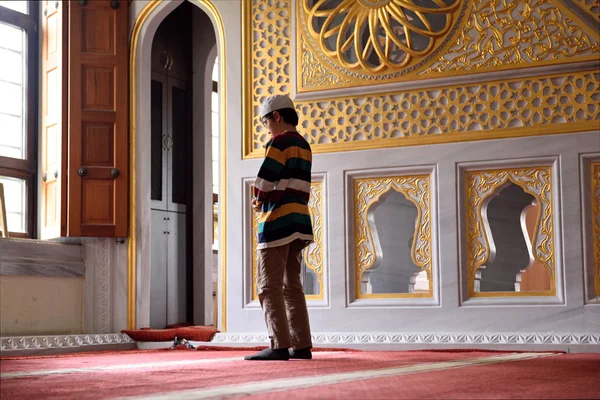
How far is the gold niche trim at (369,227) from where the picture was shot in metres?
6.16

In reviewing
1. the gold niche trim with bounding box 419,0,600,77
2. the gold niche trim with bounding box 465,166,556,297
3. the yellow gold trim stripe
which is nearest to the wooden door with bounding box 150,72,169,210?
the yellow gold trim stripe

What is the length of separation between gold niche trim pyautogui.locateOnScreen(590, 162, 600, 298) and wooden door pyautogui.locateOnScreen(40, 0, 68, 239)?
400 cm

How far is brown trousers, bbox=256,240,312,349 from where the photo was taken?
4.40 metres

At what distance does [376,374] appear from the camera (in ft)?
11.4

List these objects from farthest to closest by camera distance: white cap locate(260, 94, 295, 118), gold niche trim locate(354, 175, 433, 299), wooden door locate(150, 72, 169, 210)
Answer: wooden door locate(150, 72, 169, 210), gold niche trim locate(354, 175, 433, 299), white cap locate(260, 94, 295, 118)

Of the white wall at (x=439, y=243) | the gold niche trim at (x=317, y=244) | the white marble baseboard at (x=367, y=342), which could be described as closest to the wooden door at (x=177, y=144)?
the white wall at (x=439, y=243)

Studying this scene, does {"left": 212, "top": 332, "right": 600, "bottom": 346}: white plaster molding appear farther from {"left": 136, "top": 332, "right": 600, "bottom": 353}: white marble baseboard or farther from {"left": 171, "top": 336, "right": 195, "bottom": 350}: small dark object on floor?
{"left": 171, "top": 336, "right": 195, "bottom": 350}: small dark object on floor

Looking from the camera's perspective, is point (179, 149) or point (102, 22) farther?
point (179, 149)

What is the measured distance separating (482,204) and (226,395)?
12.4ft

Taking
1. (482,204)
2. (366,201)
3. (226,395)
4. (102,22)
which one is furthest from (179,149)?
(226,395)

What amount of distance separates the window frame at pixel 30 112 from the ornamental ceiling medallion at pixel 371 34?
251cm

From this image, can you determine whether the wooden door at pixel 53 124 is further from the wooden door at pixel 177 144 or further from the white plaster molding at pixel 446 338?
the white plaster molding at pixel 446 338

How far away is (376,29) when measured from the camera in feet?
21.2

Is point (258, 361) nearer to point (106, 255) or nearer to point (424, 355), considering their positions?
point (424, 355)
